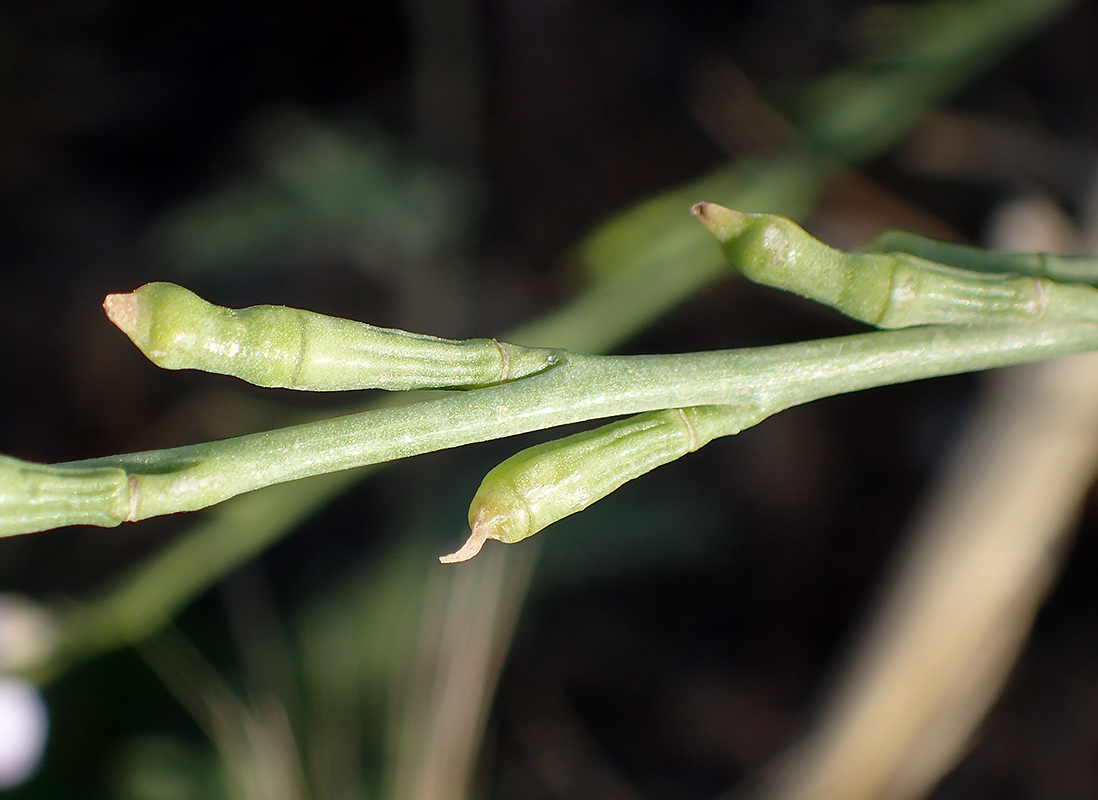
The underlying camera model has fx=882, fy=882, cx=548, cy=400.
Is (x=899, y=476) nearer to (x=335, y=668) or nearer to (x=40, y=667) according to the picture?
(x=335, y=668)

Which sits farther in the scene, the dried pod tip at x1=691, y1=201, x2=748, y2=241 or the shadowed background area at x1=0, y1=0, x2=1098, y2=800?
the shadowed background area at x1=0, y1=0, x2=1098, y2=800

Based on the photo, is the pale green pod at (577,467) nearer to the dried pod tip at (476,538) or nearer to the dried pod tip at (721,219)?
the dried pod tip at (476,538)

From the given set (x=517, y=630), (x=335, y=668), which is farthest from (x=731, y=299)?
(x=335, y=668)

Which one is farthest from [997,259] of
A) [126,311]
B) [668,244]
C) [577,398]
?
[668,244]

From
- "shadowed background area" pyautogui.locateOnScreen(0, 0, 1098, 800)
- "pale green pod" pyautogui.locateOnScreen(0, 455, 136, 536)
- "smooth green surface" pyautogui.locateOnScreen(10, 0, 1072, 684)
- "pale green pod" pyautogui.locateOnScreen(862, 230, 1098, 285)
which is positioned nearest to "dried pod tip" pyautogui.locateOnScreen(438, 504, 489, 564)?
"pale green pod" pyautogui.locateOnScreen(0, 455, 136, 536)

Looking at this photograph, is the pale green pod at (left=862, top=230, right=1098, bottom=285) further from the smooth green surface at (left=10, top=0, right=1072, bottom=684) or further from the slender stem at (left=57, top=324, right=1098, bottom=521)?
the smooth green surface at (left=10, top=0, right=1072, bottom=684)

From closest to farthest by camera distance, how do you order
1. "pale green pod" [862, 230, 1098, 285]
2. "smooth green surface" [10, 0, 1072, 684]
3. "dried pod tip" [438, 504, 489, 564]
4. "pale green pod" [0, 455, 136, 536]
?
"pale green pod" [0, 455, 136, 536]
"dried pod tip" [438, 504, 489, 564]
"pale green pod" [862, 230, 1098, 285]
"smooth green surface" [10, 0, 1072, 684]
